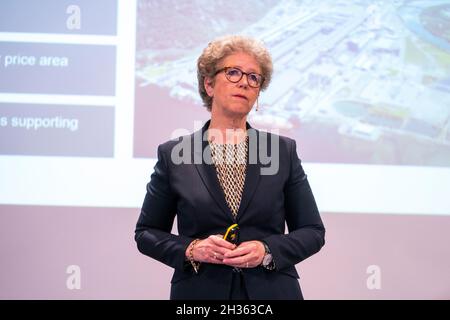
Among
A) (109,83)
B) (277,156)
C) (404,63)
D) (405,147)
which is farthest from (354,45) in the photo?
(277,156)

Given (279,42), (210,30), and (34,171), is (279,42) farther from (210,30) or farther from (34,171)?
(34,171)

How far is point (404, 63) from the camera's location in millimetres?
3186

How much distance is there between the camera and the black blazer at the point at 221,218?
1744mm

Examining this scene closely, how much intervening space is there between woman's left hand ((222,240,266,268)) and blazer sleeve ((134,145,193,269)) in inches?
6.9

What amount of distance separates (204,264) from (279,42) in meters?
1.74

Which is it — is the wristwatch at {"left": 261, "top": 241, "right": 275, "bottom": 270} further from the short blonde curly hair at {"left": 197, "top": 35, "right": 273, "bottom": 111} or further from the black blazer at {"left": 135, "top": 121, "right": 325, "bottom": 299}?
the short blonde curly hair at {"left": 197, "top": 35, "right": 273, "bottom": 111}

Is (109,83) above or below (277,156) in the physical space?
above

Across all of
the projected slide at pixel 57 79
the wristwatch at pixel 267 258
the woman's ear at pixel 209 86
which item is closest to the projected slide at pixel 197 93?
the projected slide at pixel 57 79

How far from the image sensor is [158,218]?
1852 millimetres

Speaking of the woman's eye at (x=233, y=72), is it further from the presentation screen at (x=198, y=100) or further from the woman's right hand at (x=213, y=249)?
the presentation screen at (x=198, y=100)

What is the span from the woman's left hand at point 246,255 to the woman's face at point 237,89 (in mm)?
430

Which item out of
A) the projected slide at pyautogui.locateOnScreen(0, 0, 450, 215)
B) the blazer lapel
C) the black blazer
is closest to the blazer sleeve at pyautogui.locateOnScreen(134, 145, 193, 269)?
the black blazer
